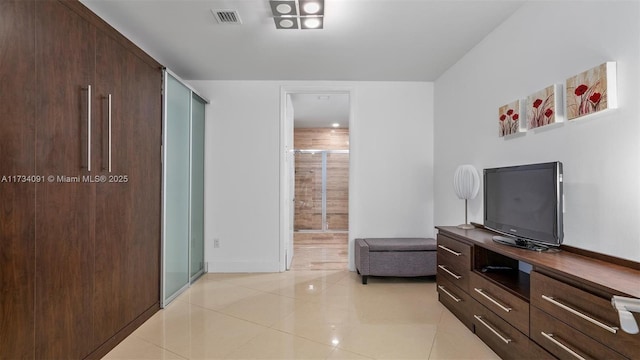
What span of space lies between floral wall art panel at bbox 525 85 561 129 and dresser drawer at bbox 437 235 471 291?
100cm

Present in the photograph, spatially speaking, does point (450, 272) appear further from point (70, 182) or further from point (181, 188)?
Result: point (70, 182)

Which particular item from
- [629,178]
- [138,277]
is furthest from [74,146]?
[629,178]

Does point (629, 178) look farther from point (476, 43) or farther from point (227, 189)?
point (227, 189)

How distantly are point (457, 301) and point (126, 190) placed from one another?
2773 mm

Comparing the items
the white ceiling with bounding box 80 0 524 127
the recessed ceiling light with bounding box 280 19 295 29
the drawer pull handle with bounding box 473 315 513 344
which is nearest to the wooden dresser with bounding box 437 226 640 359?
the drawer pull handle with bounding box 473 315 513 344

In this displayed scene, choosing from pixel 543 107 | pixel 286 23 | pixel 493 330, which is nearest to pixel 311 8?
pixel 286 23

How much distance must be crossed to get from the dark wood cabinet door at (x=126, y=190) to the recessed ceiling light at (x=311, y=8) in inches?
54.1

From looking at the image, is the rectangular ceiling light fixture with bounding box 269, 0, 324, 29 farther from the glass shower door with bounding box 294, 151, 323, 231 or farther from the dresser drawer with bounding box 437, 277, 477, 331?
the glass shower door with bounding box 294, 151, 323, 231

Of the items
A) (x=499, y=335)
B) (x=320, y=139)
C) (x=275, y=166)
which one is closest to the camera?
(x=499, y=335)

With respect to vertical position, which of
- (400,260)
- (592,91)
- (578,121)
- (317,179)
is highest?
(592,91)

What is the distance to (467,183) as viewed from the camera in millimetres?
2826

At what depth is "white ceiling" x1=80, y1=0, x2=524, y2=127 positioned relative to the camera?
89.4 inches

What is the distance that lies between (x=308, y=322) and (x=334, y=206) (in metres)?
4.57

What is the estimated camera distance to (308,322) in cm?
253
